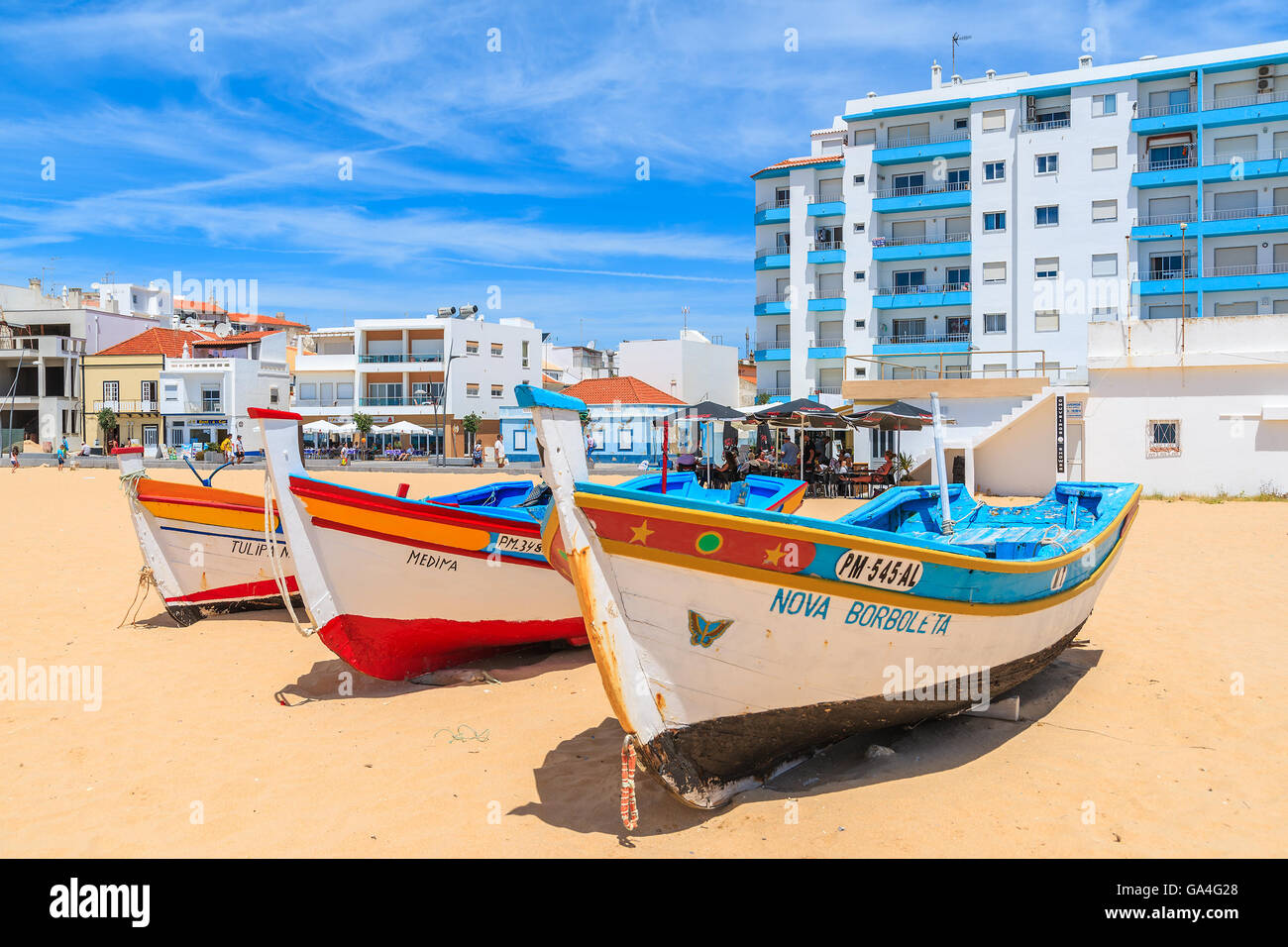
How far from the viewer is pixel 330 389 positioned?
193ft

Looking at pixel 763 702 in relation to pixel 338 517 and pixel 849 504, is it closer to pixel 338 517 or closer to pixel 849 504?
pixel 338 517

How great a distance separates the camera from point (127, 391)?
57.2 metres

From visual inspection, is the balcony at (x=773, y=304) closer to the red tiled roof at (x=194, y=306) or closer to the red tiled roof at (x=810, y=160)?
the red tiled roof at (x=810, y=160)

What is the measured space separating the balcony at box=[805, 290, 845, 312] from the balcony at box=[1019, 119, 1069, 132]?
33.5 ft

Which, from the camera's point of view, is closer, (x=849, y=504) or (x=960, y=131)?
(x=849, y=504)

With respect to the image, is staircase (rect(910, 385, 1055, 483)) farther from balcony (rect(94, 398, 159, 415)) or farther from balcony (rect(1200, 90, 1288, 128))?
balcony (rect(94, 398, 159, 415))

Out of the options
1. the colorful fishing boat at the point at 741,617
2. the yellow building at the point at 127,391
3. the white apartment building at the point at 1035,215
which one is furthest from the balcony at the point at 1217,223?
the yellow building at the point at 127,391

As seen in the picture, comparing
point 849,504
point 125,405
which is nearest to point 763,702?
point 849,504

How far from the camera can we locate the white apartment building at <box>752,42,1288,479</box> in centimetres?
3606

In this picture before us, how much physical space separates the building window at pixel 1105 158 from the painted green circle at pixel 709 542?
39924 millimetres

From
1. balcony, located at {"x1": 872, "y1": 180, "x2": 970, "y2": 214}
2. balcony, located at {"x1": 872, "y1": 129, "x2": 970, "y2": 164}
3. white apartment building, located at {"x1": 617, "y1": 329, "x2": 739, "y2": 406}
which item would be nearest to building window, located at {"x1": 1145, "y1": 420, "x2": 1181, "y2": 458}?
balcony, located at {"x1": 872, "y1": 180, "x2": 970, "y2": 214}

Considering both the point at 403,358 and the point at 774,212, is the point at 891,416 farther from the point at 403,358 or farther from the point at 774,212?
the point at 403,358

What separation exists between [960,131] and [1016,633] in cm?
4003
